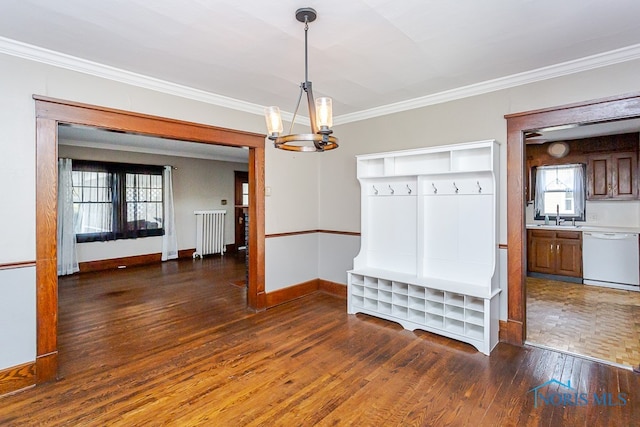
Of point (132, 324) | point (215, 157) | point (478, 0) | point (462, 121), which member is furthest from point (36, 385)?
point (215, 157)

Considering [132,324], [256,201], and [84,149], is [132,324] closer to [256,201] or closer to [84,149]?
[256,201]

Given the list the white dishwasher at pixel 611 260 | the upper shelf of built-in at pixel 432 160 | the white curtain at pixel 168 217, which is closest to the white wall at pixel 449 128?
the upper shelf of built-in at pixel 432 160

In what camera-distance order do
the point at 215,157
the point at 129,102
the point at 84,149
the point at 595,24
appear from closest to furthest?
the point at 595,24
the point at 129,102
the point at 84,149
the point at 215,157

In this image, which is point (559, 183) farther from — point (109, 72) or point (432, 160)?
point (109, 72)

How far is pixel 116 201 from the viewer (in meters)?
6.63

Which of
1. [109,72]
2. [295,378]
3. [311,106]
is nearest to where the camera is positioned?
[311,106]

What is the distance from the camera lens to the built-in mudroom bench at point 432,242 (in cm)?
314

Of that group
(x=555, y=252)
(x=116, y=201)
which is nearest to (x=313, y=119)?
(x=555, y=252)

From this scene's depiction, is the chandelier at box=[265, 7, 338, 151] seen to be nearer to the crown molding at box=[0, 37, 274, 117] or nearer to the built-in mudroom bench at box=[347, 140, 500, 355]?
the crown molding at box=[0, 37, 274, 117]

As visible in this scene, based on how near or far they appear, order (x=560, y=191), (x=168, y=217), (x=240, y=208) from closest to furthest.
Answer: (x=560, y=191), (x=168, y=217), (x=240, y=208)

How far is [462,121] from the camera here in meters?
3.46

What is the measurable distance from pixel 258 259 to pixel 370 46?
272cm

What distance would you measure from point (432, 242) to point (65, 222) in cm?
625

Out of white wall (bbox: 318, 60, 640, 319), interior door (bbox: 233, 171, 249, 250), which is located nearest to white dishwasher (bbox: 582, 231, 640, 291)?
white wall (bbox: 318, 60, 640, 319)
